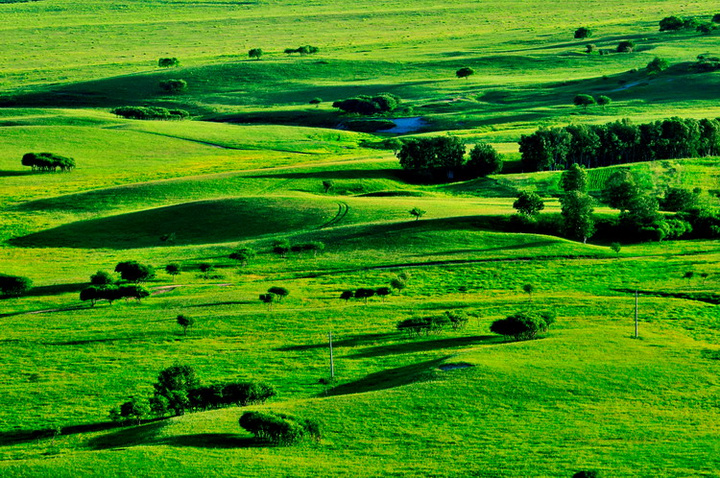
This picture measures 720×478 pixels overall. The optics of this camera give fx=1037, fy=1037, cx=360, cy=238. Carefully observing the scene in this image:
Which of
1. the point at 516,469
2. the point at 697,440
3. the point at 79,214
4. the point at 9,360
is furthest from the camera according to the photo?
the point at 79,214

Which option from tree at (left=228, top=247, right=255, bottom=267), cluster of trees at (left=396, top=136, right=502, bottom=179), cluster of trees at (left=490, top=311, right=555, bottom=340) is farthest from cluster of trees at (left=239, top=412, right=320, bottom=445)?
cluster of trees at (left=396, top=136, right=502, bottom=179)

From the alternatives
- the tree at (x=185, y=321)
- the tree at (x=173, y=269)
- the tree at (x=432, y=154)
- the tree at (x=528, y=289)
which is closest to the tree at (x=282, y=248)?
the tree at (x=173, y=269)

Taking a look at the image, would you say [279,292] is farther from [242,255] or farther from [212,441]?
[212,441]

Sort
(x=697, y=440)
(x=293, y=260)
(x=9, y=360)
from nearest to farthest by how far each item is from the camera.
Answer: (x=697, y=440), (x=9, y=360), (x=293, y=260)

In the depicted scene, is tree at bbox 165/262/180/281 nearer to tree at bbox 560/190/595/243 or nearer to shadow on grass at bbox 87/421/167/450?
shadow on grass at bbox 87/421/167/450

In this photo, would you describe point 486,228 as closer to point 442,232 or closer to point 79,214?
point 442,232

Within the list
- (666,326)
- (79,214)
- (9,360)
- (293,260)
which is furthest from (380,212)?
(9,360)
